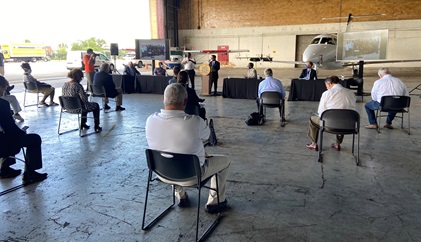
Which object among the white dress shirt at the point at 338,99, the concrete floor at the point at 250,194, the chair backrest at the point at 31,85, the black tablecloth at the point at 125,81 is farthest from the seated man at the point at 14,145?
the black tablecloth at the point at 125,81

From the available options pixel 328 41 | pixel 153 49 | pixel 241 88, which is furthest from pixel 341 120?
pixel 328 41

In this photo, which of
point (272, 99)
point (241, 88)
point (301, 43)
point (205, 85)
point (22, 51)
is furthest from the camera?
point (22, 51)

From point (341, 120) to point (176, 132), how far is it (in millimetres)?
2733

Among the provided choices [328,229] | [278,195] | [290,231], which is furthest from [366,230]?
[278,195]

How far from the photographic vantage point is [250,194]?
3.43 m

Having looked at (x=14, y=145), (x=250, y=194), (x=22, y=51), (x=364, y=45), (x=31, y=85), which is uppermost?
(x=22, y=51)

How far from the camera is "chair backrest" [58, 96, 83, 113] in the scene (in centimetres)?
577

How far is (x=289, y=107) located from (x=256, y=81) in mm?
1836

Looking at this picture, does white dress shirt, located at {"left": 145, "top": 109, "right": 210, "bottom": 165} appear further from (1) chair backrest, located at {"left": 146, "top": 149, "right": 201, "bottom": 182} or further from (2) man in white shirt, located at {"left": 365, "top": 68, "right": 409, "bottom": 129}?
(2) man in white shirt, located at {"left": 365, "top": 68, "right": 409, "bottom": 129}

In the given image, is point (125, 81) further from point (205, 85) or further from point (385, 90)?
point (385, 90)

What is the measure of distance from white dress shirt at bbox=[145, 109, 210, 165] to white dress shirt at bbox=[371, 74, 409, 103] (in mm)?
4734

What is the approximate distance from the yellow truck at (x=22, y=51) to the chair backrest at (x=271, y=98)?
3803 centimetres

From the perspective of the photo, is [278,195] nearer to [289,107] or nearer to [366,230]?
[366,230]

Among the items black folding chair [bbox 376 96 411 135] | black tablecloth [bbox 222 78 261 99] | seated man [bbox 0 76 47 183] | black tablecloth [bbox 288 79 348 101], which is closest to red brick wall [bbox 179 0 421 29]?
black tablecloth [bbox 288 79 348 101]
